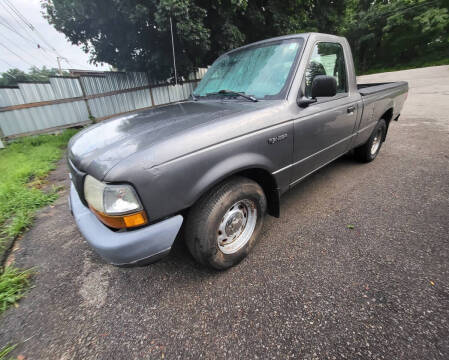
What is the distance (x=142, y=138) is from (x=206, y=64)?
32.3 ft

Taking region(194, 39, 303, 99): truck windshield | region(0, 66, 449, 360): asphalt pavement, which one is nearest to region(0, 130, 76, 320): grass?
region(0, 66, 449, 360): asphalt pavement

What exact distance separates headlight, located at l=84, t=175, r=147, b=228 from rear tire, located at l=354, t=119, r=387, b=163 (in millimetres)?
3516

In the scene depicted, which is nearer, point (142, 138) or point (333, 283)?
point (142, 138)

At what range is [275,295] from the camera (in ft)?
A: 5.07

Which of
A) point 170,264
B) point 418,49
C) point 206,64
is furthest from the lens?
point 418,49

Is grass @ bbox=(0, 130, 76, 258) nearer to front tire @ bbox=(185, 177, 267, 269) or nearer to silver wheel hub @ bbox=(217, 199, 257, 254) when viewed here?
front tire @ bbox=(185, 177, 267, 269)

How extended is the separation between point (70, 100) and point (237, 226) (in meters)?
8.93

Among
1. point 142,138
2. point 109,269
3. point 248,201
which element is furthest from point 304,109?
point 109,269

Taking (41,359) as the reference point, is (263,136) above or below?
above

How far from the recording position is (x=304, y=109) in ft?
6.23

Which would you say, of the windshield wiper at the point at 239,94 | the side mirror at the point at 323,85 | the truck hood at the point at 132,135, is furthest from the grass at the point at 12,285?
the side mirror at the point at 323,85

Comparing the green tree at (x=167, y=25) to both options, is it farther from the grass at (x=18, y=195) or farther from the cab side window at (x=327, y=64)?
the cab side window at (x=327, y=64)

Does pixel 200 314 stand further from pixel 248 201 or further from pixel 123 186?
pixel 123 186

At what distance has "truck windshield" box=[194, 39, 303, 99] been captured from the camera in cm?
190
